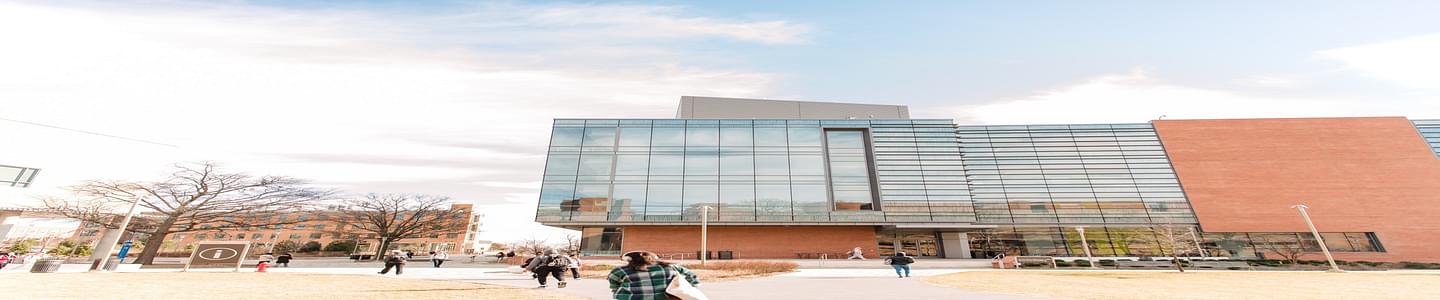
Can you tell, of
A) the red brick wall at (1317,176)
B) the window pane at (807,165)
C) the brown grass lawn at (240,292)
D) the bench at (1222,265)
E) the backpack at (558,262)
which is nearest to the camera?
the brown grass lawn at (240,292)

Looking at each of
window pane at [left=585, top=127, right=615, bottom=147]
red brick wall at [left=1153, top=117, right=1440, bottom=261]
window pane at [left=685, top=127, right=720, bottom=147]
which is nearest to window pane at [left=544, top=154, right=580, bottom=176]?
window pane at [left=585, top=127, right=615, bottom=147]

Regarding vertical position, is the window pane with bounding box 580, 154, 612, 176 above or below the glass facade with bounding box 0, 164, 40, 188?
above

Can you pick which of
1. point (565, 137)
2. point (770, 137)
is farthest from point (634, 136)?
point (770, 137)

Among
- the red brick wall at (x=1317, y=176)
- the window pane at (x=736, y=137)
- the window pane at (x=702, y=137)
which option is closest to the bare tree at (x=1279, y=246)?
the red brick wall at (x=1317, y=176)

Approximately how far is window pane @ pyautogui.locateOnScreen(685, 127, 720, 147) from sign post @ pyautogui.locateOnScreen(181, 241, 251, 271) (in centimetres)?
2552

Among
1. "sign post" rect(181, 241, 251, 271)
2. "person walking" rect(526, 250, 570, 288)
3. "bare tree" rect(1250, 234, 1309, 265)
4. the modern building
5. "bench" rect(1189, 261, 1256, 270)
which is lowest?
"person walking" rect(526, 250, 570, 288)

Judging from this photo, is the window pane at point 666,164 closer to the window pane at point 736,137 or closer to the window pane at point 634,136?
the window pane at point 634,136

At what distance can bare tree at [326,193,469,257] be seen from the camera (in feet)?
137

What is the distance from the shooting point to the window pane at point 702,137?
121 feet

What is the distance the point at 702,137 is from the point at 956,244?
Result: 21.2 metres

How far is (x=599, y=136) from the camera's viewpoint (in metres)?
37.1

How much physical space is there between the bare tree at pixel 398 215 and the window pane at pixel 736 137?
2839cm

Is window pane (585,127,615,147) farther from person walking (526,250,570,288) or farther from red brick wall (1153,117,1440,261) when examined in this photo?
red brick wall (1153,117,1440,261)

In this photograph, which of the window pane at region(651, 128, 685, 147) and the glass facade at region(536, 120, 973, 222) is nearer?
the glass facade at region(536, 120, 973, 222)
